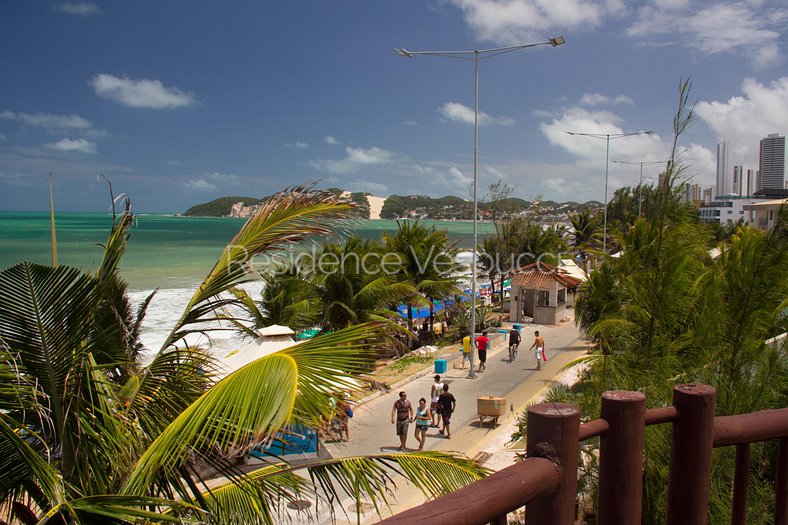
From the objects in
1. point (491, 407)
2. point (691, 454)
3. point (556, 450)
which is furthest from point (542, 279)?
point (556, 450)

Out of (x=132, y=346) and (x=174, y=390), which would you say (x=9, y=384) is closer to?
(x=174, y=390)

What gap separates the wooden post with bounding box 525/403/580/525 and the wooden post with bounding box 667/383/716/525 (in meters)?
0.57

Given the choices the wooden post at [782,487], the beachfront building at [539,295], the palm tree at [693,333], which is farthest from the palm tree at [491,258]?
the wooden post at [782,487]

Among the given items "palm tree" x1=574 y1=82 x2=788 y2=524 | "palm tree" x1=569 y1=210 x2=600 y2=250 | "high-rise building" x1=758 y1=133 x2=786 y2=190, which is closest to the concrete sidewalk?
"palm tree" x1=574 y1=82 x2=788 y2=524

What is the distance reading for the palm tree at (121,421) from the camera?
3062 mm

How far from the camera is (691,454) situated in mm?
1775

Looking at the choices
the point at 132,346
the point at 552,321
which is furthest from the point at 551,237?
the point at 132,346

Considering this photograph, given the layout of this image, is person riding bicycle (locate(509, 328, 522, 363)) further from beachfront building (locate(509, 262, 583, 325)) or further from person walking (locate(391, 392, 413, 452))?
person walking (locate(391, 392, 413, 452))

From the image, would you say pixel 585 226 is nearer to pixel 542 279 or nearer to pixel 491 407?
pixel 542 279

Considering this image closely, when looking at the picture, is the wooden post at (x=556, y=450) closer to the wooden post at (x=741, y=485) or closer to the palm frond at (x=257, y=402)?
the wooden post at (x=741, y=485)

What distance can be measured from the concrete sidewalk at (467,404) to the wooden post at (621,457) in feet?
20.0

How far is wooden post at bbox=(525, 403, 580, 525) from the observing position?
1.39 meters

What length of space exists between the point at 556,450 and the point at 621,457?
35 centimetres

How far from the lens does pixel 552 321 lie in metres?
27.6
